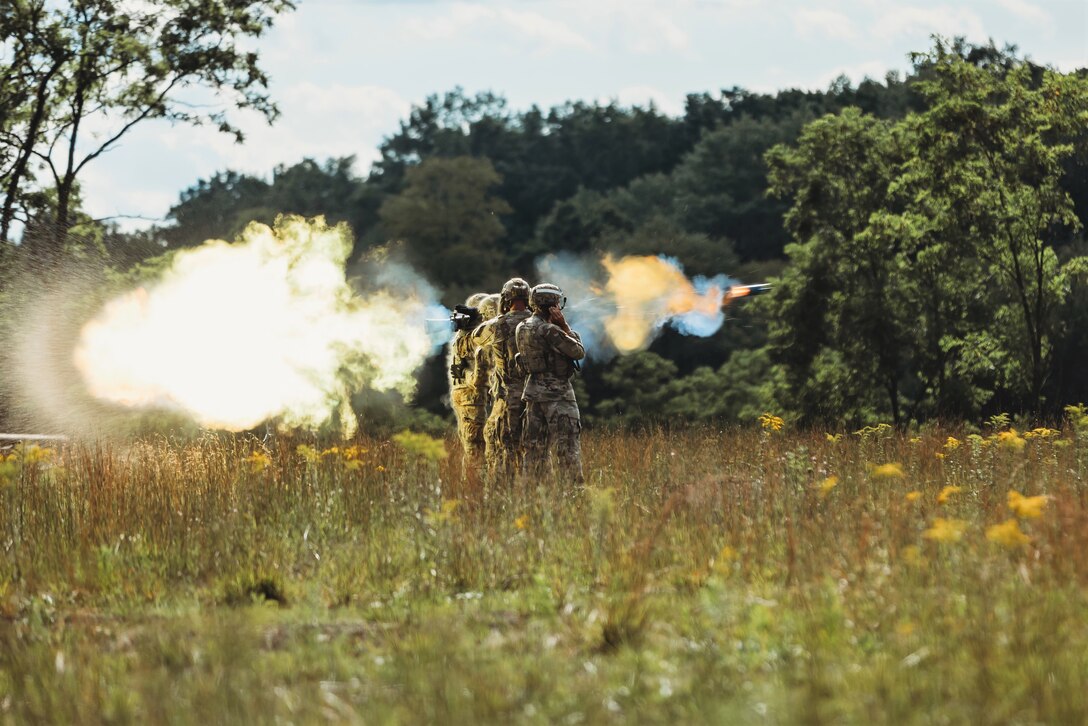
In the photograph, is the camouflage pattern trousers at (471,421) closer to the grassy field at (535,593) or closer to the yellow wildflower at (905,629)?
the grassy field at (535,593)

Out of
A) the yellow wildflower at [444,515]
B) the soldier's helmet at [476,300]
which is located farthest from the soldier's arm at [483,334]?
the yellow wildflower at [444,515]

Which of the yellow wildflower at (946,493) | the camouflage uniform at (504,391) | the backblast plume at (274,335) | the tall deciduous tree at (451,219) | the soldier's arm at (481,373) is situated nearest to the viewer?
the yellow wildflower at (946,493)

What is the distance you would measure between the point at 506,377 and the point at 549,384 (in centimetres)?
74

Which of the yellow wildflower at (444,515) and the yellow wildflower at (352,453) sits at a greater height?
the yellow wildflower at (352,453)

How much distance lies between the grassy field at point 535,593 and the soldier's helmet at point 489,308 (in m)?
2.02

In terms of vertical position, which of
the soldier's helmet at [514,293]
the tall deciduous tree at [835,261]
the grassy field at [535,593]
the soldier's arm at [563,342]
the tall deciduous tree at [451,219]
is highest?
the tall deciduous tree at [451,219]

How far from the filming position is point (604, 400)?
165ft

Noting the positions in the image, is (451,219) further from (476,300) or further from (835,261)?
(476,300)

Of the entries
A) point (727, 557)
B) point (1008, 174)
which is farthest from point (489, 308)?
point (1008, 174)

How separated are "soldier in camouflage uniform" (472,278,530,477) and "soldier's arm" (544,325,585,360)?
619 millimetres

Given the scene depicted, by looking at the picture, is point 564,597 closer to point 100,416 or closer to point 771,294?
point 100,416

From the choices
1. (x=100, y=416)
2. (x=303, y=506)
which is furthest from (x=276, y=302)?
(x=303, y=506)

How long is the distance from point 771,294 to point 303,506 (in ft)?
90.4

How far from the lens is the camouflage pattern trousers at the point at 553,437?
1198 centimetres
